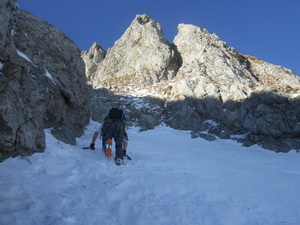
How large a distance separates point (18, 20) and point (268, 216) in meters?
16.6

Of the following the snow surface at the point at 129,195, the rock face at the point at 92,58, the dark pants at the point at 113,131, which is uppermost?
the rock face at the point at 92,58

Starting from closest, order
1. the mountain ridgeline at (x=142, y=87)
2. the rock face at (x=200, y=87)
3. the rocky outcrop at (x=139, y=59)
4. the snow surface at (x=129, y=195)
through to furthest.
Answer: the snow surface at (x=129, y=195) < the mountain ridgeline at (x=142, y=87) < the rock face at (x=200, y=87) < the rocky outcrop at (x=139, y=59)

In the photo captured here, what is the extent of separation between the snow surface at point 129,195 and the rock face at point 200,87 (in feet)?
54.8

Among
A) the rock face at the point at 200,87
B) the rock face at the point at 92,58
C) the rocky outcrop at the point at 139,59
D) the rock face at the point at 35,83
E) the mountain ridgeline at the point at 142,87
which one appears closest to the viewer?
the rock face at the point at 35,83

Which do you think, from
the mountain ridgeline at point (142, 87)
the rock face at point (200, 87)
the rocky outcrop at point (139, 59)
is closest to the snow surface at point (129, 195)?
the mountain ridgeline at point (142, 87)

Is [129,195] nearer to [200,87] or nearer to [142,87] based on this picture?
[200,87]

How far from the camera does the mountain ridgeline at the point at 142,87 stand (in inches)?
272

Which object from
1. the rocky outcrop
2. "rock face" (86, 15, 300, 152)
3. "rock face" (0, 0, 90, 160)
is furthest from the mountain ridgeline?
the rocky outcrop

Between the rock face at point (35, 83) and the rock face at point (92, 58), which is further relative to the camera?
the rock face at point (92, 58)

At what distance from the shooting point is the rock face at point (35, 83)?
19.7 ft

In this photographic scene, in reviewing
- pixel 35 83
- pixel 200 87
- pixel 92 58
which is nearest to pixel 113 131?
pixel 35 83

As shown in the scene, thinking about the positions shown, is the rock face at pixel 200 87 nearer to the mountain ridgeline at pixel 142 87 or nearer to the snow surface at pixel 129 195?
the mountain ridgeline at pixel 142 87

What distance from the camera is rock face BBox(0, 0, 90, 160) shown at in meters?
6.02

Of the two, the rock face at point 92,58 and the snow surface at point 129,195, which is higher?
the rock face at point 92,58
